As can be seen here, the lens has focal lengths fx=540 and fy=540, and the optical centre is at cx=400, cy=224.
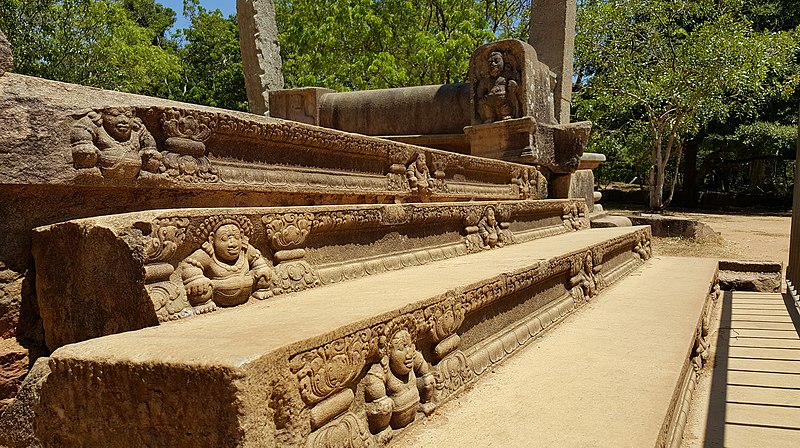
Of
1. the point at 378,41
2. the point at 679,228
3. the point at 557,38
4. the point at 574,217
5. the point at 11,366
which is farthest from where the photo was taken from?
Answer: the point at 378,41

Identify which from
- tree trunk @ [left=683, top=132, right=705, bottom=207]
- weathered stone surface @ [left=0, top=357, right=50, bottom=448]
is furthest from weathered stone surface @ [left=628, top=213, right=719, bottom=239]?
tree trunk @ [left=683, top=132, right=705, bottom=207]

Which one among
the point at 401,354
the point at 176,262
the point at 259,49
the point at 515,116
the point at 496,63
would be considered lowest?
the point at 401,354

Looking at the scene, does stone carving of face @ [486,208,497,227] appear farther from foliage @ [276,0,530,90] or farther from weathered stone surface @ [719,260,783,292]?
foliage @ [276,0,530,90]

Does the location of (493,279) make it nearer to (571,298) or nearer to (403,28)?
(571,298)

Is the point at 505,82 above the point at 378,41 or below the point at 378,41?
A: below

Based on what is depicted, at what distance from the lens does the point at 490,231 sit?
13.1 feet

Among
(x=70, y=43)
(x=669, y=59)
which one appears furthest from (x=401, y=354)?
(x=669, y=59)

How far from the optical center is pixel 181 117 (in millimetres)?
2053

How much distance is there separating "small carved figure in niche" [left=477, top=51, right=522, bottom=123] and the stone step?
3609mm

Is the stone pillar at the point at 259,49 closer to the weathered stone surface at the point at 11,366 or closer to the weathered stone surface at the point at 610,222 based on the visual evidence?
the weathered stone surface at the point at 610,222

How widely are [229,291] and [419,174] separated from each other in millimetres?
2153

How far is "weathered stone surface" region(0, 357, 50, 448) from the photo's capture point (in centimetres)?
Answer: 132

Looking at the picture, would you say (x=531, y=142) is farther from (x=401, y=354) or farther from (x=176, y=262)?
(x=176, y=262)

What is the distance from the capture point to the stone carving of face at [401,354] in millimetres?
1620
